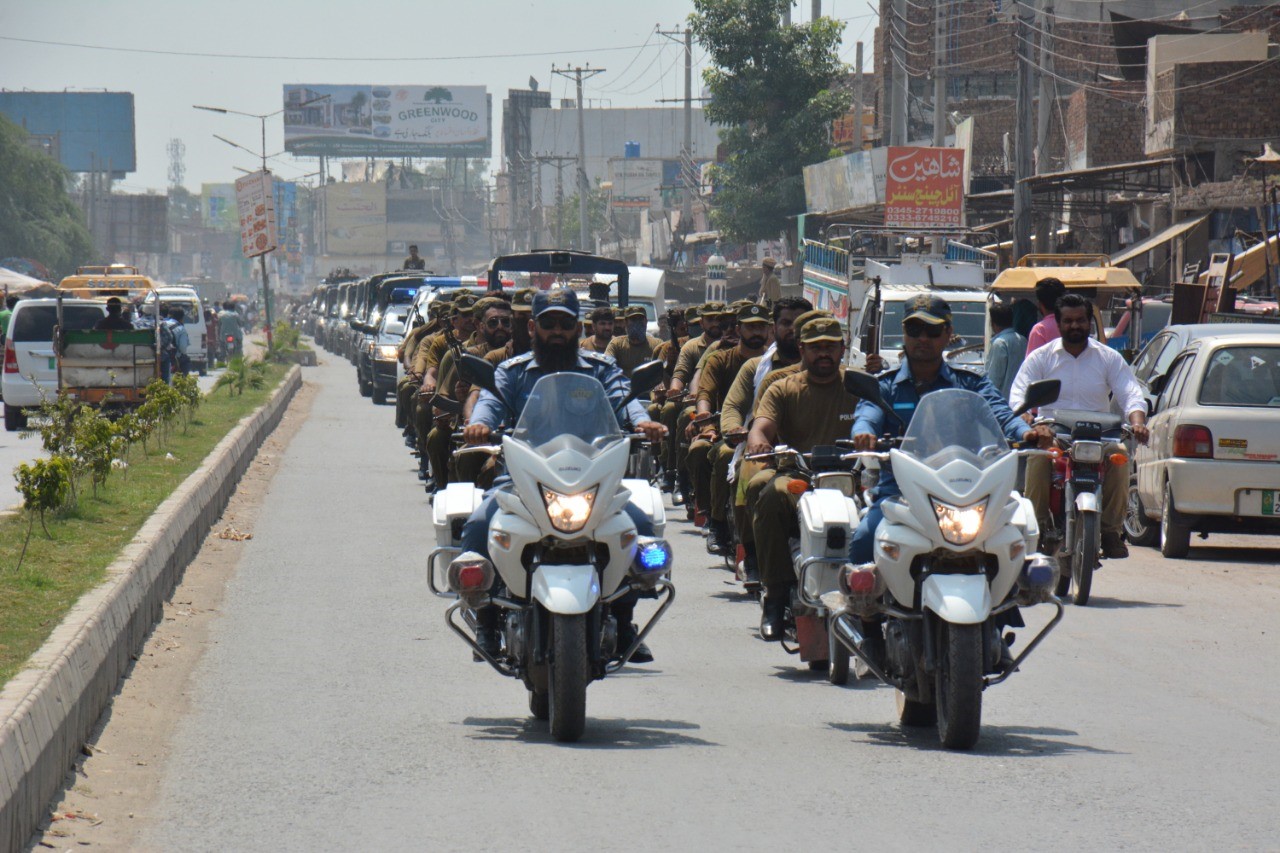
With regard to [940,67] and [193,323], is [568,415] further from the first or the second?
[193,323]

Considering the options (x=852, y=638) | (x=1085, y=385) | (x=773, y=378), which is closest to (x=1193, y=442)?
(x=1085, y=385)

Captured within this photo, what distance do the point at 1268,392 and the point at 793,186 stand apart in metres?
42.2

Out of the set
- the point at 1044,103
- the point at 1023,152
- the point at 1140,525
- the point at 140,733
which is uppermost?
the point at 1044,103

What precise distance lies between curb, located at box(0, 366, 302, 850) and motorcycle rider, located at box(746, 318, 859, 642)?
9.24 feet

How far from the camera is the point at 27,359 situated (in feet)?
84.4

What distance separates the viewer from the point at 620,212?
4446 inches

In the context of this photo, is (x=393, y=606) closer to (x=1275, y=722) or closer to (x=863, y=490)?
A: (x=863, y=490)

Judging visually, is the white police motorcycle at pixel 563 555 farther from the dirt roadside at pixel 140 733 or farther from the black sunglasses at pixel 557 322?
the dirt roadside at pixel 140 733

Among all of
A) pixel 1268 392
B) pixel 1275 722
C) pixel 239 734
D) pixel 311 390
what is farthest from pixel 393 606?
pixel 311 390

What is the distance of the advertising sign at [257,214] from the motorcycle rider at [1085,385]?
94.0 feet

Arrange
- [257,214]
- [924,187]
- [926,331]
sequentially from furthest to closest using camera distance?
[257,214], [924,187], [926,331]

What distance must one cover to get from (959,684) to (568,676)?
4.33 feet

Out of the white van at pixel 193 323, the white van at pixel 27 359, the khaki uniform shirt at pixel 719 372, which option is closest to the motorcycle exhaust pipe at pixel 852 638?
the khaki uniform shirt at pixel 719 372

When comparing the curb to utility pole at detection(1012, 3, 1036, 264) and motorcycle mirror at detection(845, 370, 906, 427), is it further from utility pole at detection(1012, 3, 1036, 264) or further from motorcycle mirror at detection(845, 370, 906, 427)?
utility pole at detection(1012, 3, 1036, 264)
